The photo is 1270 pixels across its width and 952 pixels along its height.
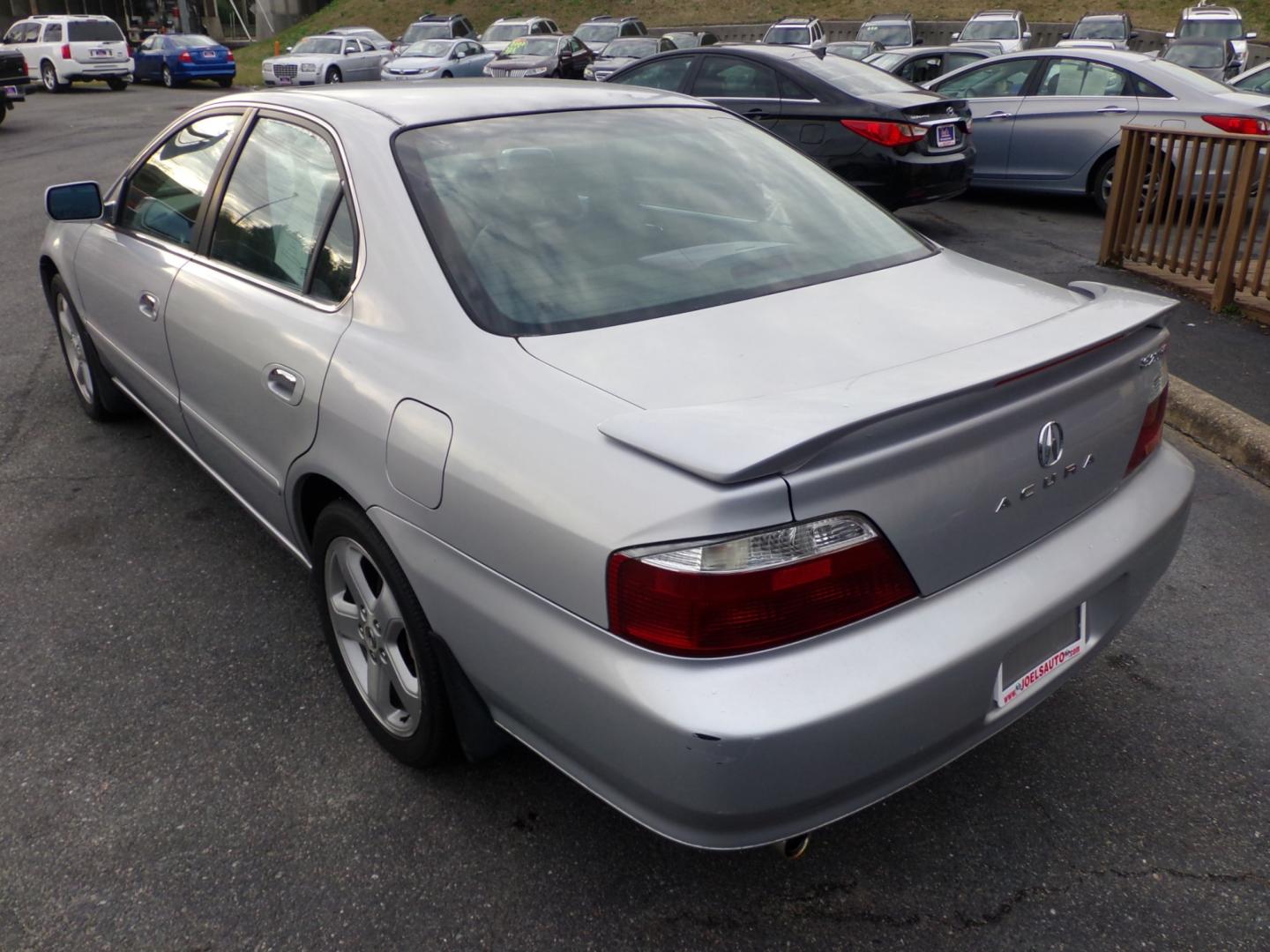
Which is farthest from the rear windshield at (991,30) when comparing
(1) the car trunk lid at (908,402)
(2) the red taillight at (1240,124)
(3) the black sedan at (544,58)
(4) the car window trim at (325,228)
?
(1) the car trunk lid at (908,402)

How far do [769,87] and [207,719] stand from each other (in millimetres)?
7878

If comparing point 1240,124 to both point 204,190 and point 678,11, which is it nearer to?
point 204,190

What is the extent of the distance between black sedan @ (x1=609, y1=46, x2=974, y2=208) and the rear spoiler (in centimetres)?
652

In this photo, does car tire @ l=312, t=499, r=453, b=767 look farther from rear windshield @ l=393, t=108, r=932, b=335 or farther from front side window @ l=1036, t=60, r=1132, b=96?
front side window @ l=1036, t=60, r=1132, b=96

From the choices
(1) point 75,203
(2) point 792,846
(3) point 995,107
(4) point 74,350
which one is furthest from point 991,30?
(2) point 792,846

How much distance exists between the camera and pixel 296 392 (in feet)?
8.79

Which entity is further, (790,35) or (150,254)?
(790,35)

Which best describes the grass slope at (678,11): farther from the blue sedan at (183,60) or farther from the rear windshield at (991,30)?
the rear windshield at (991,30)

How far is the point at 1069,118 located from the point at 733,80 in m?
3.21

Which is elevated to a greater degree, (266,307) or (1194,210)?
(266,307)

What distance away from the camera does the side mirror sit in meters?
3.99

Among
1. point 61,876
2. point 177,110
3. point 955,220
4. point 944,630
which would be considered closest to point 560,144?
point 944,630

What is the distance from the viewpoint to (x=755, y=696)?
5.88 ft

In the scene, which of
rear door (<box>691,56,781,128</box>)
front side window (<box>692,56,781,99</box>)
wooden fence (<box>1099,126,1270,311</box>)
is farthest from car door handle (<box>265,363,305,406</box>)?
front side window (<box>692,56,781,99</box>)
